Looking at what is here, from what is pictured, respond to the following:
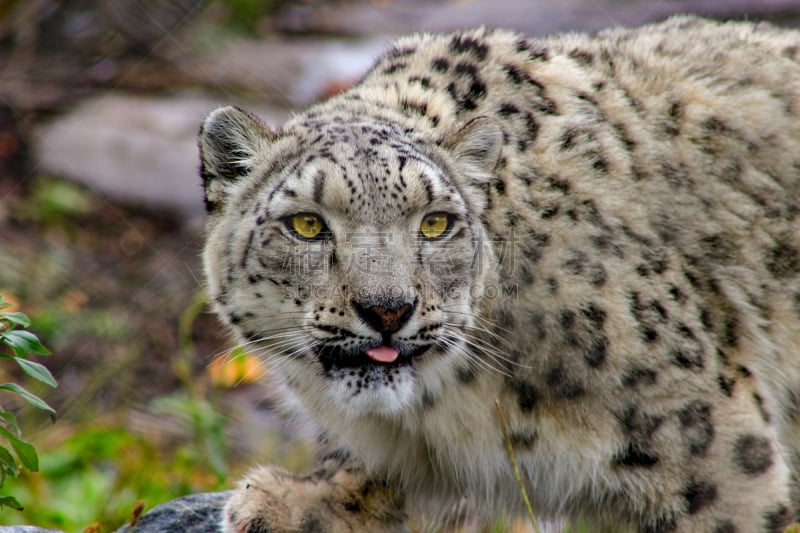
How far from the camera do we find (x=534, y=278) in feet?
16.2

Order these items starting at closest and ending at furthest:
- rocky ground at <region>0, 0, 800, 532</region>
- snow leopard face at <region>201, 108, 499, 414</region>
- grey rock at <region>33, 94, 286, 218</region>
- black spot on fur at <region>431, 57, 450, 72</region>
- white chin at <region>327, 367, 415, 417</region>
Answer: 1. snow leopard face at <region>201, 108, 499, 414</region>
2. white chin at <region>327, 367, 415, 417</region>
3. black spot on fur at <region>431, 57, 450, 72</region>
4. rocky ground at <region>0, 0, 800, 532</region>
5. grey rock at <region>33, 94, 286, 218</region>

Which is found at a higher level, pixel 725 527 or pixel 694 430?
pixel 694 430

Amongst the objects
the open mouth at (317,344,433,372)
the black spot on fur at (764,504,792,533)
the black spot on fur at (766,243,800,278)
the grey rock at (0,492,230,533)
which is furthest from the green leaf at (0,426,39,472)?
the black spot on fur at (766,243,800,278)

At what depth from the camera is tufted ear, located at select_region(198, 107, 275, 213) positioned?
5.17 metres

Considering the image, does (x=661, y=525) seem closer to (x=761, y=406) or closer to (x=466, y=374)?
(x=761, y=406)

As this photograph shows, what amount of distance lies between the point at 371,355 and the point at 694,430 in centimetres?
158

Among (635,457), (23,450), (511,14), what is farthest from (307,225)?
(511,14)

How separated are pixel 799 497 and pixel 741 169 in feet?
5.80

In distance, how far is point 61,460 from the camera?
816cm

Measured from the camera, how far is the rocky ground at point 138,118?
11.0 m

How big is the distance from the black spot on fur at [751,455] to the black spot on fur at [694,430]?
0.17 metres

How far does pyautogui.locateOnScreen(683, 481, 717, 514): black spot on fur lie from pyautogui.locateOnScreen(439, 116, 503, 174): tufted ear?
179 centimetres

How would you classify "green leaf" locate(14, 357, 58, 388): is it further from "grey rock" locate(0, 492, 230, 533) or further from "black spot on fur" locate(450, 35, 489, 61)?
"black spot on fur" locate(450, 35, 489, 61)

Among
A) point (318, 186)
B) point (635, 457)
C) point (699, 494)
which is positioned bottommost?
point (699, 494)
